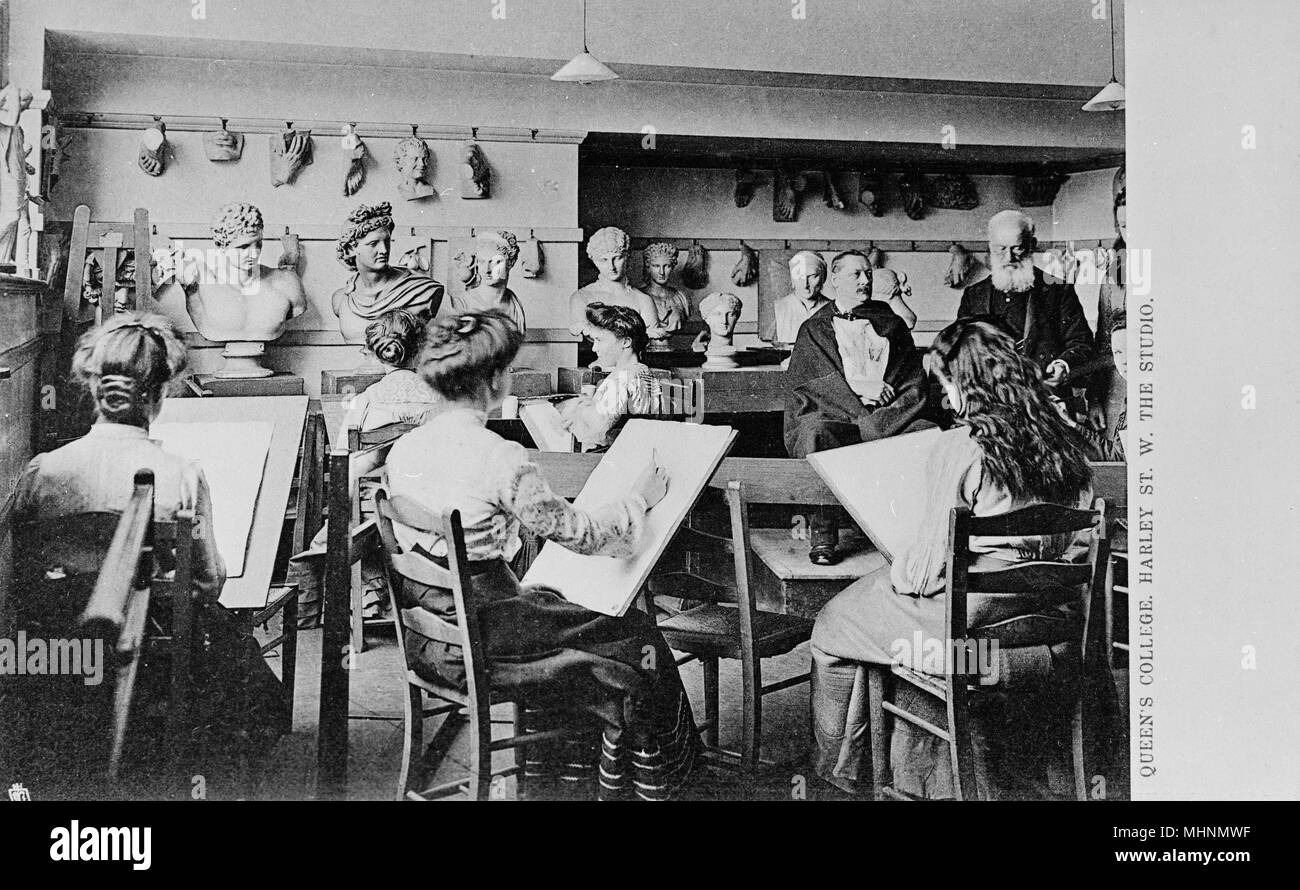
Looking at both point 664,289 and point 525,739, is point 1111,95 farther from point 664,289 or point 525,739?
point 525,739

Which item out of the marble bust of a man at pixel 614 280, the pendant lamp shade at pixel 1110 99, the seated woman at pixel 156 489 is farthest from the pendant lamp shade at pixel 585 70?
the pendant lamp shade at pixel 1110 99

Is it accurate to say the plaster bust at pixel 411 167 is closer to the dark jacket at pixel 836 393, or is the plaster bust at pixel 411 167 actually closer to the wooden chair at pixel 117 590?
the wooden chair at pixel 117 590

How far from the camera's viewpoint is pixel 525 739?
9.30ft

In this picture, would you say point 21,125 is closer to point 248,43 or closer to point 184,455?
point 248,43

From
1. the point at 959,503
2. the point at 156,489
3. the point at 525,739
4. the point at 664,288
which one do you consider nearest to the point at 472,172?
the point at 664,288

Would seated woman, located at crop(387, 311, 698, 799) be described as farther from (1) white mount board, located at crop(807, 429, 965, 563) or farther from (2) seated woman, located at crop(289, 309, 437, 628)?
(1) white mount board, located at crop(807, 429, 965, 563)

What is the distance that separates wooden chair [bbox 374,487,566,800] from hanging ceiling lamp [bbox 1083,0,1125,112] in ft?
7.60

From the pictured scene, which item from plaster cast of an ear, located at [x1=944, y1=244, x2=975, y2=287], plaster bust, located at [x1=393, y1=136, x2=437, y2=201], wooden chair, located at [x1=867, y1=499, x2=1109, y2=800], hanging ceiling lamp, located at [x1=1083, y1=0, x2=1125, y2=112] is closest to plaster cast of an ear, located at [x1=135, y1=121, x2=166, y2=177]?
plaster bust, located at [x1=393, y1=136, x2=437, y2=201]

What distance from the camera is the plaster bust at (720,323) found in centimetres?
323

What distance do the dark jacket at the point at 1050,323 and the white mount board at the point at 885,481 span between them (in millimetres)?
373

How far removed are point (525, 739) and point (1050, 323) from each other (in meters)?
1.95

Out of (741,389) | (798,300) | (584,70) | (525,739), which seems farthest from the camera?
(798,300)

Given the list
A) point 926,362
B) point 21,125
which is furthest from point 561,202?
point 21,125
